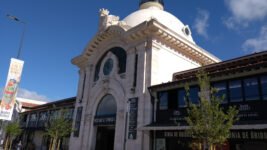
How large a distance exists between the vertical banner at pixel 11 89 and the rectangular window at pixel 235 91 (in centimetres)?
1599

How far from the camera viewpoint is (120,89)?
2175cm

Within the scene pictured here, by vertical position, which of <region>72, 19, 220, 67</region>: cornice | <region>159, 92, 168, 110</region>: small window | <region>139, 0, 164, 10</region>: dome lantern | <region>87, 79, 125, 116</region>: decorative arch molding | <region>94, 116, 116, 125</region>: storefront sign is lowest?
<region>94, 116, 116, 125</region>: storefront sign

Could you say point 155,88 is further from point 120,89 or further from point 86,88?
point 86,88

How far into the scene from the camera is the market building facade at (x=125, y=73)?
63.9ft

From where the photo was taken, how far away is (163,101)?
1805 centimetres

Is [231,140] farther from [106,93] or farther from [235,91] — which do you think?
[106,93]

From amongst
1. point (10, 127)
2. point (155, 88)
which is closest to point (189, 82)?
point (155, 88)

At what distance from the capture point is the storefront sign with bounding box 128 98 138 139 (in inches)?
737

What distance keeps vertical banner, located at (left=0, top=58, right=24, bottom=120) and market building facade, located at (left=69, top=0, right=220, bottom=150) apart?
8.02 meters

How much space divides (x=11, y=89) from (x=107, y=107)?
8757mm

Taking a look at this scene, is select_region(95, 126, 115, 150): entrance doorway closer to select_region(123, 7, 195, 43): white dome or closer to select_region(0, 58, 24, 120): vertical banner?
select_region(0, 58, 24, 120): vertical banner

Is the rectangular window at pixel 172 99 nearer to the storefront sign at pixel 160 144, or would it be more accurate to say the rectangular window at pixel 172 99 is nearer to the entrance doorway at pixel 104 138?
the storefront sign at pixel 160 144

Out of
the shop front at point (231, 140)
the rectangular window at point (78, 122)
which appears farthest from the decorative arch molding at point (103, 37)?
the shop front at point (231, 140)

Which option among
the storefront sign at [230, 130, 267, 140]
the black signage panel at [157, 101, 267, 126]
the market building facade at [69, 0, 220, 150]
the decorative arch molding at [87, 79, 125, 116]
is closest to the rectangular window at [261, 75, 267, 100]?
the black signage panel at [157, 101, 267, 126]
